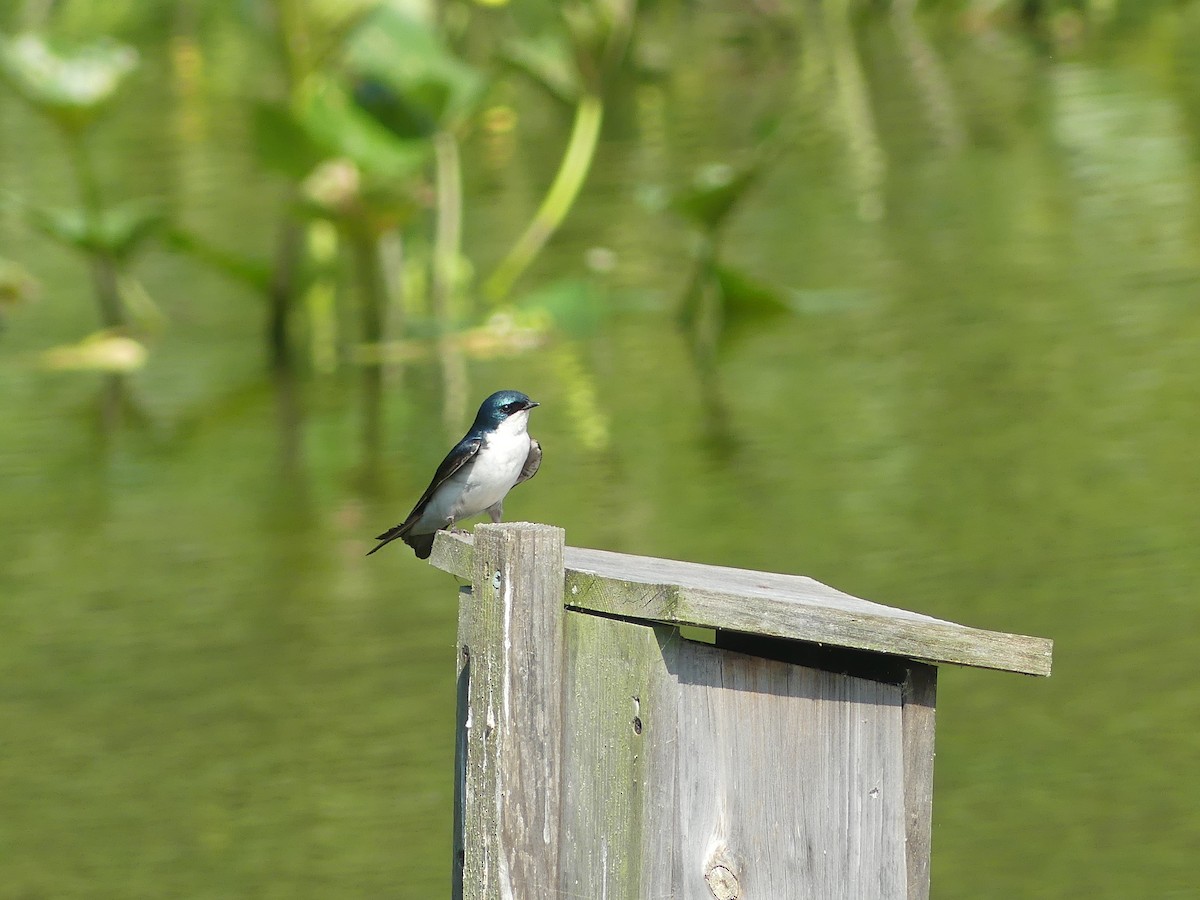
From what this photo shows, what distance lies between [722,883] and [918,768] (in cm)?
35

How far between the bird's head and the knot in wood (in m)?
1.26

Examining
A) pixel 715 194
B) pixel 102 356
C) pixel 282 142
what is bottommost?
pixel 102 356

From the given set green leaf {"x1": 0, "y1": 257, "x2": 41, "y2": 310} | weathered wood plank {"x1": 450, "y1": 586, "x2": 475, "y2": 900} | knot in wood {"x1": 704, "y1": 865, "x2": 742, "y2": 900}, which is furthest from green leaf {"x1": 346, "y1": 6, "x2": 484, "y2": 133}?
knot in wood {"x1": 704, "y1": 865, "x2": 742, "y2": 900}

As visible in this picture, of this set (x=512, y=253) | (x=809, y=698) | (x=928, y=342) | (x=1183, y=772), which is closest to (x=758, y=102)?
(x=512, y=253)

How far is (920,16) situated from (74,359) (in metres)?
Answer: 14.0

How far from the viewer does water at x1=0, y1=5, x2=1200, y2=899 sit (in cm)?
512

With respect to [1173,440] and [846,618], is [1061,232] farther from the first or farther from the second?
[846,618]

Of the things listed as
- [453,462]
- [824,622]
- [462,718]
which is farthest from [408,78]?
[824,622]

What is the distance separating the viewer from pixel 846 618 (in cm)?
282

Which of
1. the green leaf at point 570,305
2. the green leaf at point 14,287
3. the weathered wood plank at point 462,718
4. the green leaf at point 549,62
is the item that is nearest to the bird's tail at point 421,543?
the weathered wood plank at point 462,718

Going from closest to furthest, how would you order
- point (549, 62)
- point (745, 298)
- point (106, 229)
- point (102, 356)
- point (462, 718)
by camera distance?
point (462, 718) → point (745, 298) → point (106, 229) → point (549, 62) → point (102, 356)

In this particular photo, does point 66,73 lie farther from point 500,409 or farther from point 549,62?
point 500,409

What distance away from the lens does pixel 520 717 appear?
2.96m

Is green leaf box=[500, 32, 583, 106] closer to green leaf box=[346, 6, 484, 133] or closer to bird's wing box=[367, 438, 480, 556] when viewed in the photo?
green leaf box=[346, 6, 484, 133]
